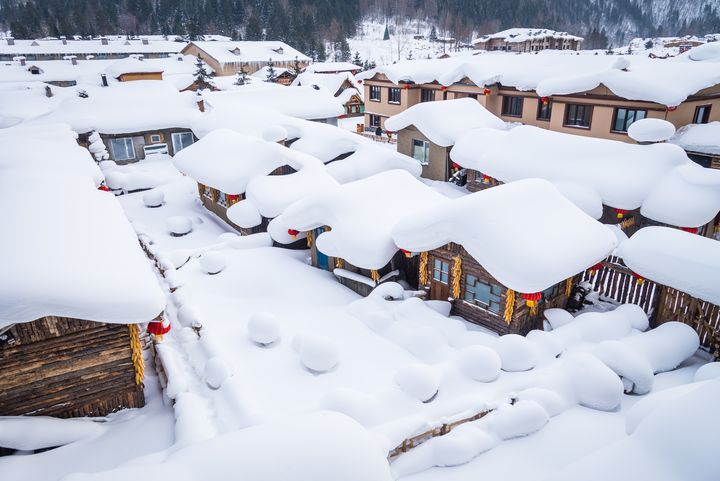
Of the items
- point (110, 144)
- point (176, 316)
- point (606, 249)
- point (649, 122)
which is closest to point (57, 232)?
point (176, 316)

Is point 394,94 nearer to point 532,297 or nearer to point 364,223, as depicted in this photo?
point 364,223

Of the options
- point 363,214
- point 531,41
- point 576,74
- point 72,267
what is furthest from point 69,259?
point 531,41

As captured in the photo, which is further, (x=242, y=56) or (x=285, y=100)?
(x=242, y=56)

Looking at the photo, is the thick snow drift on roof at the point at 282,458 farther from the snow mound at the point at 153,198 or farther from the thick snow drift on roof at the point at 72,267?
the snow mound at the point at 153,198

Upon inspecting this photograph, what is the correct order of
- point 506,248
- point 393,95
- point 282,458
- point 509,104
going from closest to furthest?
1. point 282,458
2. point 506,248
3. point 509,104
4. point 393,95

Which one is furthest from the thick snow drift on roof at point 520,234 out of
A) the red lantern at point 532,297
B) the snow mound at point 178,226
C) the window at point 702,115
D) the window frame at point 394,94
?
the window frame at point 394,94

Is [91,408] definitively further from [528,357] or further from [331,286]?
[528,357]

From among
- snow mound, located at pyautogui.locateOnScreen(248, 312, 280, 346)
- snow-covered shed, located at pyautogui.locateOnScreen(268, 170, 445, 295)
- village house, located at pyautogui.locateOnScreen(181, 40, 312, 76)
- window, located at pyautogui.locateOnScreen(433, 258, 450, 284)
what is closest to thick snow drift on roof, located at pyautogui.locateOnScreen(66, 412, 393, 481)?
snow mound, located at pyautogui.locateOnScreen(248, 312, 280, 346)

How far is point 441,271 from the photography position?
1439 centimetres

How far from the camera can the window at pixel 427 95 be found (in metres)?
34.9

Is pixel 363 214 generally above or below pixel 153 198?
above

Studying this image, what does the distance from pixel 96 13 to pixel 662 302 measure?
132 meters

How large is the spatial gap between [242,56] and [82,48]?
25.8m

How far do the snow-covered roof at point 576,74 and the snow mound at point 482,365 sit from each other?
725 inches
